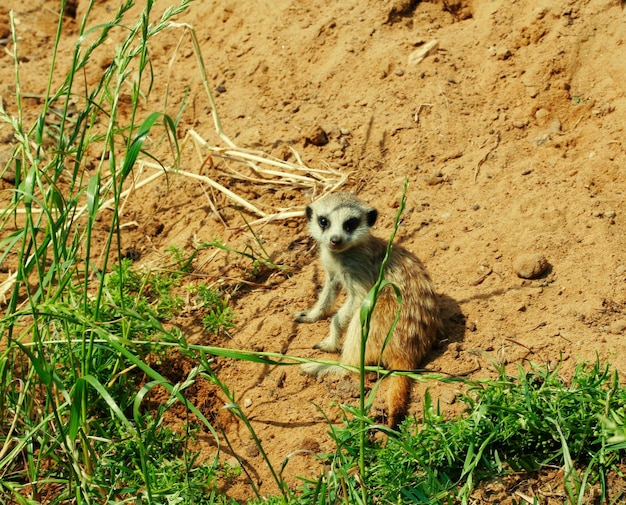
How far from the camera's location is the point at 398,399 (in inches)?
120

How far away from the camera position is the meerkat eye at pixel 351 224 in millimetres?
3668

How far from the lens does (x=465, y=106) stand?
15.3ft

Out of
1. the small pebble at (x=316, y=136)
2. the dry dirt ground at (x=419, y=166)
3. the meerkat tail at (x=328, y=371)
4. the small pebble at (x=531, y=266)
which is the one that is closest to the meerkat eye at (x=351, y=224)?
the dry dirt ground at (x=419, y=166)

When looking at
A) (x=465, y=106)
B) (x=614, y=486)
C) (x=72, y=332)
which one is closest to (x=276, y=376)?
(x=72, y=332)

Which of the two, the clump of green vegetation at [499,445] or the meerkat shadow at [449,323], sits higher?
the clump of green vegetation at [499,445]

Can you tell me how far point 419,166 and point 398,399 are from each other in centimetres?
182

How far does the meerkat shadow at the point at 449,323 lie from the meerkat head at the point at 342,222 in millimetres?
525

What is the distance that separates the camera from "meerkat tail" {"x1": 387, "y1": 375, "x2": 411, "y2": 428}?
118 inches

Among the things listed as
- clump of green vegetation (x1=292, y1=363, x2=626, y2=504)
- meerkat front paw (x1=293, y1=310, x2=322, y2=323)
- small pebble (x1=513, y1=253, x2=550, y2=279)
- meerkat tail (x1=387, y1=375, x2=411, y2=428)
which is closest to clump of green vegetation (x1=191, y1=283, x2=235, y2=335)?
meerkat front paw (x1=293, y1=310, x2=322, y2=323)

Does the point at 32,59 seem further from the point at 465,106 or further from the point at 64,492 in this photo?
the point at 64,492

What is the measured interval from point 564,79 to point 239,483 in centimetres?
314

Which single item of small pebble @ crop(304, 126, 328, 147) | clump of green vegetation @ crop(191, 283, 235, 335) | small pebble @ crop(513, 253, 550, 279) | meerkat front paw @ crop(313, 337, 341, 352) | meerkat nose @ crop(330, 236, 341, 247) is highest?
small pebble @ crop(304, 126, 328, 147)

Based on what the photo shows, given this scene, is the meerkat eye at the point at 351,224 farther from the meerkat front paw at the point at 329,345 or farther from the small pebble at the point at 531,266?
the small pebble at the point at 531,266

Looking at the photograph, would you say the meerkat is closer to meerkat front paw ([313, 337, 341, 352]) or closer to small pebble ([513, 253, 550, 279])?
meerkat front paw ([313, 337, 341, 352])
